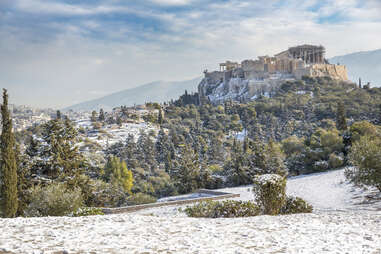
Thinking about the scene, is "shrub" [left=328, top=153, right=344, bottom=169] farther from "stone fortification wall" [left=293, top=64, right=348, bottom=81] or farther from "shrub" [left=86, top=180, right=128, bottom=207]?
"stone fortification wall" [left=293, top=64, right=348, bottom=81]

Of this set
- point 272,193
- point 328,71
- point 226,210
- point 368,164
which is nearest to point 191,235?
point 226,210

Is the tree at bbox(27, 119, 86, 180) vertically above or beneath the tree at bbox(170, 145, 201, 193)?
above

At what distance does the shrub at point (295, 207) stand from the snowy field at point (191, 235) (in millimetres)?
2208

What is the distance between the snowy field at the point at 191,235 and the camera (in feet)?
18.3

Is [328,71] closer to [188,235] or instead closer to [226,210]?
[226,210]

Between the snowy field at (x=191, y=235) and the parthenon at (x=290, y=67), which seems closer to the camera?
the snowy field at (x=191, y=235)

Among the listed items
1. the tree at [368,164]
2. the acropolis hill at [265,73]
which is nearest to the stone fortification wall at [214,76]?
the acropolis hill at [265,73]

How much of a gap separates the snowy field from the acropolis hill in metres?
84.5

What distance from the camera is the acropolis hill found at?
3642 inches

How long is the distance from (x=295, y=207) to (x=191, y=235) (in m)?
5.62

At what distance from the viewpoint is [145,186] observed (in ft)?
112

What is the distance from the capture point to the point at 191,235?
648cm

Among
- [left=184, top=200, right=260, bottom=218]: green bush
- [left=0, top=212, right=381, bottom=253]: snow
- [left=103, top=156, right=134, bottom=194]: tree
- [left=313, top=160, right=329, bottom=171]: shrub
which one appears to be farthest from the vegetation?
[left=0, top=212, right=381, bottom=253]: snow

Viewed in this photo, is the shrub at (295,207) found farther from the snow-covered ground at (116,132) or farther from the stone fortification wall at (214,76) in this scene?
the stone fortification wall at (214,76)
